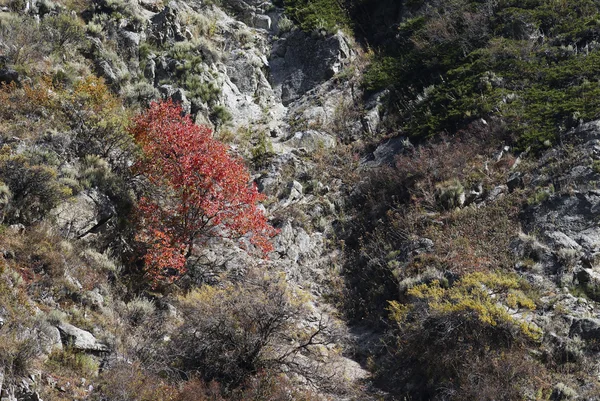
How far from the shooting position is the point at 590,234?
40.3 ft

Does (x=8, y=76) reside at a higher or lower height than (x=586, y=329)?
higher

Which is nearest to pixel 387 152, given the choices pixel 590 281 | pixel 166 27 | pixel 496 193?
pixel 496 193

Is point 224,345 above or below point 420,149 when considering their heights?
below

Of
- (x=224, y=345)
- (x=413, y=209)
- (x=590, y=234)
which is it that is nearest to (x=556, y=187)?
(x=590, y=234)

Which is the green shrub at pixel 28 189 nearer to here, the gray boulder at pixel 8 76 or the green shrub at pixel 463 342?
the gray boulder at pixel 8 76

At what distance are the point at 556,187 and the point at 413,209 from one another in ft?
12.7

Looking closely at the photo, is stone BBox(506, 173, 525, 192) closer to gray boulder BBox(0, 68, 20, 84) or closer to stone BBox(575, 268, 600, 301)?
stone BBox(575, 268, 600, 301)

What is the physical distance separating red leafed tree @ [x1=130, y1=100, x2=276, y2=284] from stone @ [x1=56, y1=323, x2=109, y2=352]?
9.20 ft

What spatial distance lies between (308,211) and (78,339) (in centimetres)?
920

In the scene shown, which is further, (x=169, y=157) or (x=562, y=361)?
(x=169, y=157)

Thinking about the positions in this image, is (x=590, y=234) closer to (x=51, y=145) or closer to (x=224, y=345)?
(x=224, y=345)

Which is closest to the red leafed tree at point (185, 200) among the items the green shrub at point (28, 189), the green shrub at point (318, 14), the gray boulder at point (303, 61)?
the green shrub at point (28, 189)

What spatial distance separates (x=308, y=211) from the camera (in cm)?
1681

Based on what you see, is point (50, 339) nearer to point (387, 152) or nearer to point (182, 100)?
point (182, 100)
